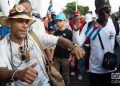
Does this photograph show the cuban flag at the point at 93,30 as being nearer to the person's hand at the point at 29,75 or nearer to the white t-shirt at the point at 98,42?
the white t-shirt at the point at 98,42

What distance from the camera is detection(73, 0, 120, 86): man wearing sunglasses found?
6023 mm

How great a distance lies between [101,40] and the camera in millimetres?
6039

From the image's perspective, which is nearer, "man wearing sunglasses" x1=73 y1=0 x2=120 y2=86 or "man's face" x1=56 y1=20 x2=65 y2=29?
"man wearing sunglasses" x1=73 y1=0 x2=120 y2=86

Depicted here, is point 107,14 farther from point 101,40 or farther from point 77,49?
point 77,49

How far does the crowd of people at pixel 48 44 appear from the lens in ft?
13.8

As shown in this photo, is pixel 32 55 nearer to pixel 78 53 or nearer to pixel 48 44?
pixel 48 44

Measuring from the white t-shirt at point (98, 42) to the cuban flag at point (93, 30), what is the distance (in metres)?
0.05

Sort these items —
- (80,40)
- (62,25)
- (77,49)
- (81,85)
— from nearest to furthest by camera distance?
(77,49) → (80,40) → (62,25) → (81,85)

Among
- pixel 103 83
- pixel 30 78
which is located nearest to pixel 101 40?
pixel 103 83

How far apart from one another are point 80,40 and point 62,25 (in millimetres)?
3275

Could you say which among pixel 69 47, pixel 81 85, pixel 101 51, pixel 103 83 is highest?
pixel 69 47

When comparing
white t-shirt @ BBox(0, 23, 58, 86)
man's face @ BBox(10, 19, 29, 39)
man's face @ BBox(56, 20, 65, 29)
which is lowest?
man's face @ BBox(56, 20, 65, 29)

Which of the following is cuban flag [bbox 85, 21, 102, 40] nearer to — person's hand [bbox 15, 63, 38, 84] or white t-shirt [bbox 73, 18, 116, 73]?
white t-shirt [bbox 73, 18, 116, 73]

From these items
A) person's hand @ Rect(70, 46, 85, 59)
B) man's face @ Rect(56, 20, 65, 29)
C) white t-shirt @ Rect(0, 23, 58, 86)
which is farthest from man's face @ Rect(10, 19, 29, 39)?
man's face @ Rect(56, 20, 65, 29)
